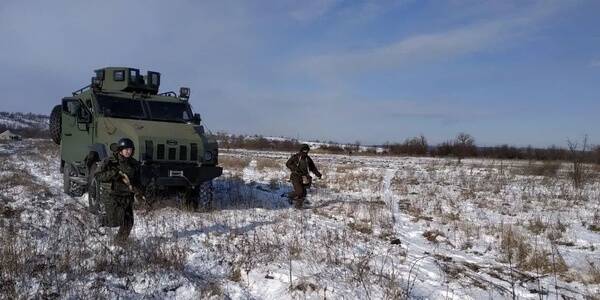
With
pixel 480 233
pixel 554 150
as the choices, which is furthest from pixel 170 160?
pixel 554 150

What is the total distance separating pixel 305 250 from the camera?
23.0 feet

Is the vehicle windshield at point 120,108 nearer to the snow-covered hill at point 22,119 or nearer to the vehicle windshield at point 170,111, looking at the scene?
the vehicle windshield at point 170,111

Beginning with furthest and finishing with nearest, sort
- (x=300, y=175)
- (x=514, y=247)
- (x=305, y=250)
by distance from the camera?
(x=300, y=175)
(x=514, y=247)
(x=305, y=250)

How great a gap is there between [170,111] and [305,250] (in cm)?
556

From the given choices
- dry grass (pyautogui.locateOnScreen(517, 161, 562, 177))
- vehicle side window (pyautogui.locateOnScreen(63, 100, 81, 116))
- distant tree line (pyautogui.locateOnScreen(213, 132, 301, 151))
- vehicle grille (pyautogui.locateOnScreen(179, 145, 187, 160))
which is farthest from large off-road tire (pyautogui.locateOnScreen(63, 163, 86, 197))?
distant tree line (pyautogui.locateOnScreen(213, 132, 301, 151))

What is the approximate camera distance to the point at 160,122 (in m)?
10.5

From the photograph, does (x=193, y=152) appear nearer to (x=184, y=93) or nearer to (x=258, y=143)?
(x=184, y=93)

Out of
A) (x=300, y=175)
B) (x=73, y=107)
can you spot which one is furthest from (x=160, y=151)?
(x=300, y=175)

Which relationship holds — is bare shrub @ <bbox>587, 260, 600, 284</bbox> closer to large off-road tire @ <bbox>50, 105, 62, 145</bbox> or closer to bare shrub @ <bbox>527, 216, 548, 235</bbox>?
bare shrub @ <bbox>527, 216, 548, 235</bbox>

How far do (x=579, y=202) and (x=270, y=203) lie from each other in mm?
8064

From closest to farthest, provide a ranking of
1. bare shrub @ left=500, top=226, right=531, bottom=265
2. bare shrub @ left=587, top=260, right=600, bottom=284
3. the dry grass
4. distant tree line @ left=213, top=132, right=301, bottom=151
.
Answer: bare shrub @ left=587, top=260, right=600, bottom=284
bare shrub @ left=500, top=226, right=531, bottom=265
the dry grass
distant tree line @ left=213, top=132, right=301, bottom=151

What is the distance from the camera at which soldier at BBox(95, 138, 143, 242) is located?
22.8ft

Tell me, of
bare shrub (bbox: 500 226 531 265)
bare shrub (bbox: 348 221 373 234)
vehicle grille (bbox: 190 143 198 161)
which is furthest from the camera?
vehicle grille (bbox: 190 143 198 161)

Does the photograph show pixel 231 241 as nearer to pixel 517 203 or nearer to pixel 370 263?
pixel 370 263
